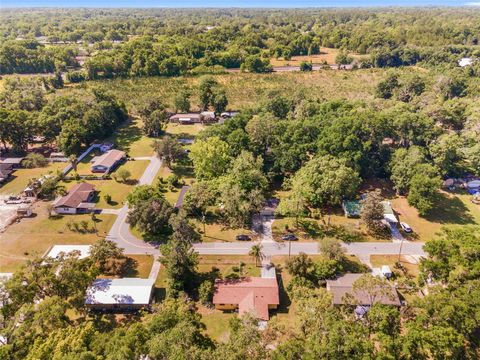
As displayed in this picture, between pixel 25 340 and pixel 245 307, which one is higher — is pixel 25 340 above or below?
above

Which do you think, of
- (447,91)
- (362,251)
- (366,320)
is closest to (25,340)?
(366,320)

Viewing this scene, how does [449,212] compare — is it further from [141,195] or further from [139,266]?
[141,195]

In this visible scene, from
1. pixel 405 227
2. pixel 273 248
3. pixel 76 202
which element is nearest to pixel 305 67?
pixel 405 227

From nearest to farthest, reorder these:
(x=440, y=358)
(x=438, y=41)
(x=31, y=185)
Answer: (x=440, y=358), (x=31, y=185), (x=438, y=41)

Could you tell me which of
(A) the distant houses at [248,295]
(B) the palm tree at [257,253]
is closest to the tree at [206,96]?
(B) the palm tree at [257,253]

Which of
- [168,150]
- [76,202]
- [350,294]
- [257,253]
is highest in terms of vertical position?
[350,294]

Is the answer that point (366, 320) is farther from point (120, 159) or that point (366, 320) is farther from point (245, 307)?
point (120, 159)
